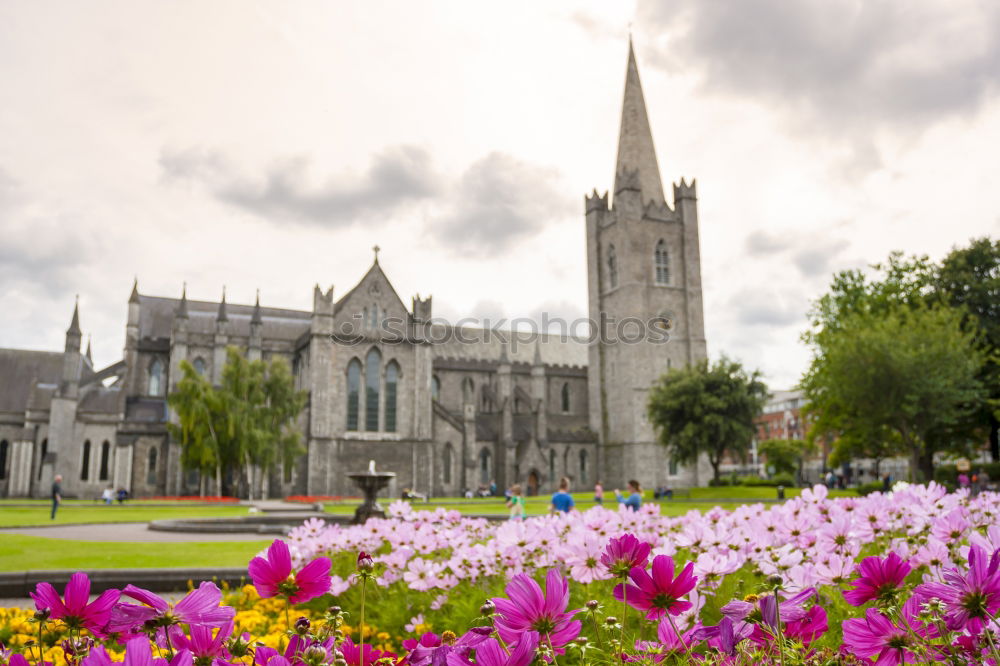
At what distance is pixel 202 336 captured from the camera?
5962 centimetres

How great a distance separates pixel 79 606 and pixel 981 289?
4699 cm

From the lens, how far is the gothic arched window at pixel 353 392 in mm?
53594

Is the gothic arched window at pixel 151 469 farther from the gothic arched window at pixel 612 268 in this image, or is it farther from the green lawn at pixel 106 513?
the gothic arched window at pixel 612 268

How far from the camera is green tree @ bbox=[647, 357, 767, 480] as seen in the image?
1881 inches

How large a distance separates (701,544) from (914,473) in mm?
34271

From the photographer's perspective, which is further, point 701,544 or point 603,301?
point 603,301

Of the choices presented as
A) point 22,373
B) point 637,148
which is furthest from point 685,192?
point 22,373

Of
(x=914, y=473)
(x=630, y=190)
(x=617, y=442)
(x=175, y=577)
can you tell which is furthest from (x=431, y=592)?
(x=630, y=190)

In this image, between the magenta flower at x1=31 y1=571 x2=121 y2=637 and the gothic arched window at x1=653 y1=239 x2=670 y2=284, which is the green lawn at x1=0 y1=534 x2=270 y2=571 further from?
the gothic arched window at x1=653 y1=239 x2=670 y2=284

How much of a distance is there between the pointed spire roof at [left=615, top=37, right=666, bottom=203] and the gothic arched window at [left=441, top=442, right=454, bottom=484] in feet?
87.0

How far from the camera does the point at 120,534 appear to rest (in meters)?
21.4

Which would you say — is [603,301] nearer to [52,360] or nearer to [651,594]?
[52,360]

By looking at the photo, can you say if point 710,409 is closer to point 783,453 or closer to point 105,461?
point 783,453

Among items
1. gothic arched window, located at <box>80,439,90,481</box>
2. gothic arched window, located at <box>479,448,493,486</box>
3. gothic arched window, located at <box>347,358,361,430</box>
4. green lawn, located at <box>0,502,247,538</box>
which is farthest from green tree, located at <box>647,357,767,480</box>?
gothic arched window, located at <box>80,439,90,481</box>
